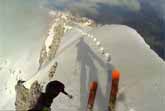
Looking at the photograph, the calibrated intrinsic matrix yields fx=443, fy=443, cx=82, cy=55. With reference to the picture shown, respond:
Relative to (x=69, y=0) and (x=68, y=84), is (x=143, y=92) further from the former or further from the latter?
(x=69, y=0)

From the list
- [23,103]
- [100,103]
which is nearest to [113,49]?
[100,103]

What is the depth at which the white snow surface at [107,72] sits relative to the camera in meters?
9.76

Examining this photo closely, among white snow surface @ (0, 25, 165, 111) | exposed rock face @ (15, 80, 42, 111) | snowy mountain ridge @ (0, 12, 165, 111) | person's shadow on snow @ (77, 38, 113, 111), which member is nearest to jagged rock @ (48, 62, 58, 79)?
snowy mountain ridge @ (0, 12, 165, 111)

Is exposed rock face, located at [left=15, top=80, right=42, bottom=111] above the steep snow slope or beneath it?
beneath

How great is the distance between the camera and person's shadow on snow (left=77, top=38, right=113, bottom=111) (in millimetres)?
9894

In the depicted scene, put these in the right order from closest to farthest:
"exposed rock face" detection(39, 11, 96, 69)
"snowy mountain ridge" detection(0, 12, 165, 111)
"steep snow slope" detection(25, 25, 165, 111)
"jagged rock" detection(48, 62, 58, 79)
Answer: "steep snow slope" detection(25, 25, 165, 111), "snowy mountain ridge" detection(0, 12, 165, 111), "jagged rock" detection(48, 62, 58, 79), "exposed rock face" detection(39, 11, 96, 69)

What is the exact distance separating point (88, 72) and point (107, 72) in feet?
1.62

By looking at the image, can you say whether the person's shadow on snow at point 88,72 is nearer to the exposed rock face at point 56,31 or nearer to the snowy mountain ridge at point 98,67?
the snowy mountain ridge at point 98,67

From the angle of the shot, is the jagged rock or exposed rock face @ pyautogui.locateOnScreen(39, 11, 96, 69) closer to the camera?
the jagged rock

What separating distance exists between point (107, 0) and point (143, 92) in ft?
17.7

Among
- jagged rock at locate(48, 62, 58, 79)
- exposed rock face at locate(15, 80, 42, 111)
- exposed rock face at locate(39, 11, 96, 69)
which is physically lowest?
exposed rock face at locate(15, 80, 42, 111)

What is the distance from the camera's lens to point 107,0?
14.5 metres

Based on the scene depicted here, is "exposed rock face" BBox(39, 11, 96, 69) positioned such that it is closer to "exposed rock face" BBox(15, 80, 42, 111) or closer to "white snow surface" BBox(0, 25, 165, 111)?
"white snow surface" BBox(0, 25, 165, 111)

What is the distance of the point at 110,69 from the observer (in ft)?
34.6
